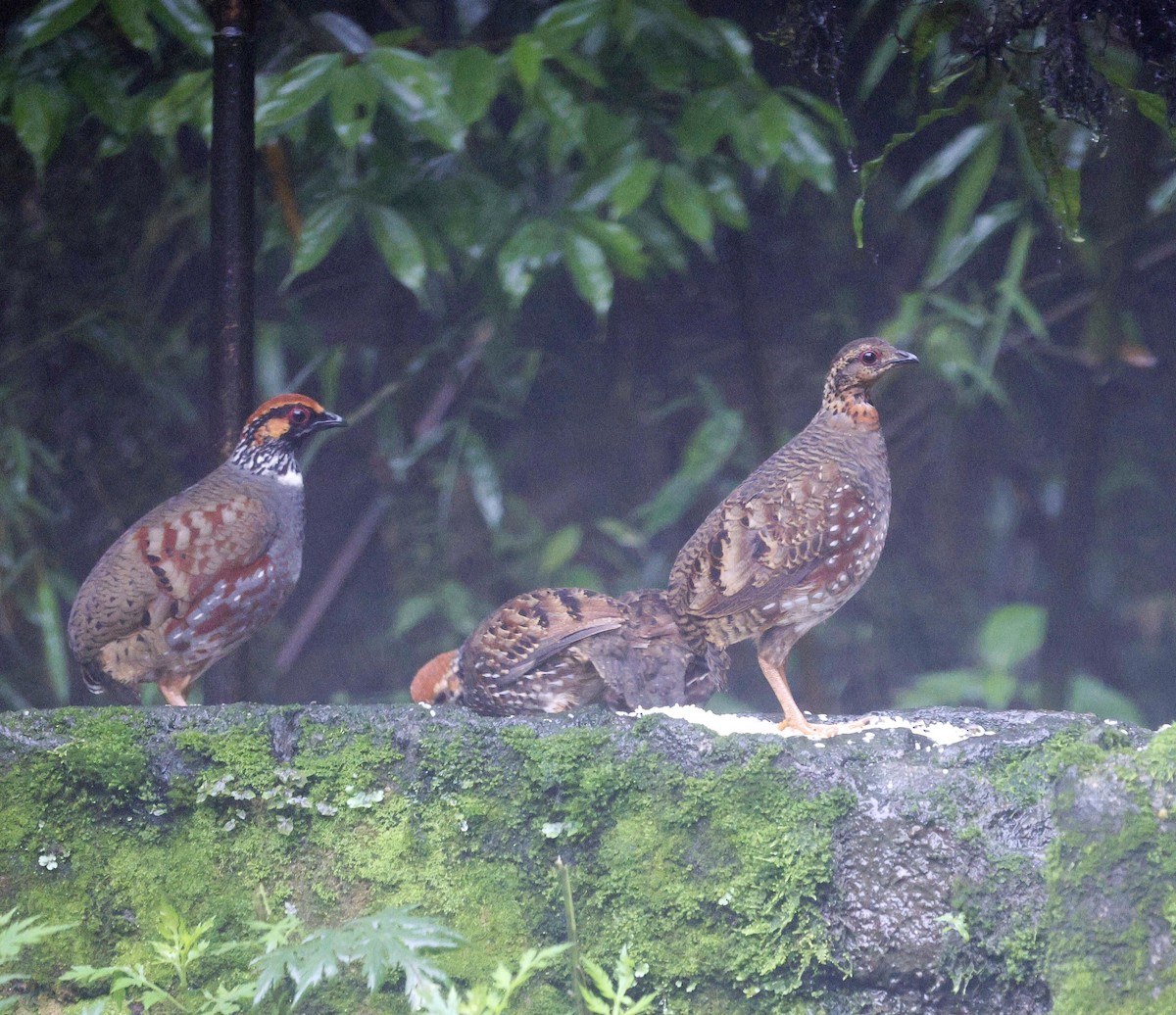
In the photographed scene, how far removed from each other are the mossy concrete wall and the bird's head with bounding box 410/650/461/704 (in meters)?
1.12

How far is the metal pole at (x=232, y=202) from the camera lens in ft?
10.5

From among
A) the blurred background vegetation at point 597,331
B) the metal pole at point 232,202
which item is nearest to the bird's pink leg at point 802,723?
the blurred background vegetation at point 597,331

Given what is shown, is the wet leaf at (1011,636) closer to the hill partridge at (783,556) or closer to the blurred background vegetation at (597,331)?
the blurred background vegetation at (597,331)

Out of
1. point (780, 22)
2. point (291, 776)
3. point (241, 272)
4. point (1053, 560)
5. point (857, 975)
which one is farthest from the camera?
point (1053, 560)

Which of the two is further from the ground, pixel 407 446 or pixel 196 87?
pixel 196 87

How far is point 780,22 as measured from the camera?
288 centimetres

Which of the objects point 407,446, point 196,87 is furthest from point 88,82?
point 407,446

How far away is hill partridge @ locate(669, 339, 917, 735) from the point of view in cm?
321

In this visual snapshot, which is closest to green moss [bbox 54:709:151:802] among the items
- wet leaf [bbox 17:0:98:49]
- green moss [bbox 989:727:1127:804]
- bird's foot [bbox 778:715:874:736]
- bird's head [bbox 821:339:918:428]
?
bird's foot [bbox 778:715:874:736]

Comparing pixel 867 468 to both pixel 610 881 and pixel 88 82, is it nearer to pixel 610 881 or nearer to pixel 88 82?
pixel 610 881

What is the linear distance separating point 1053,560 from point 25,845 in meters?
3.45

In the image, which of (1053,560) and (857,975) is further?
(1053,560)

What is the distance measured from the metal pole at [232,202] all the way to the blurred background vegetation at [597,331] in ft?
1.35

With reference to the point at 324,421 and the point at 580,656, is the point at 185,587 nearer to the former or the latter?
the point at 324,421
